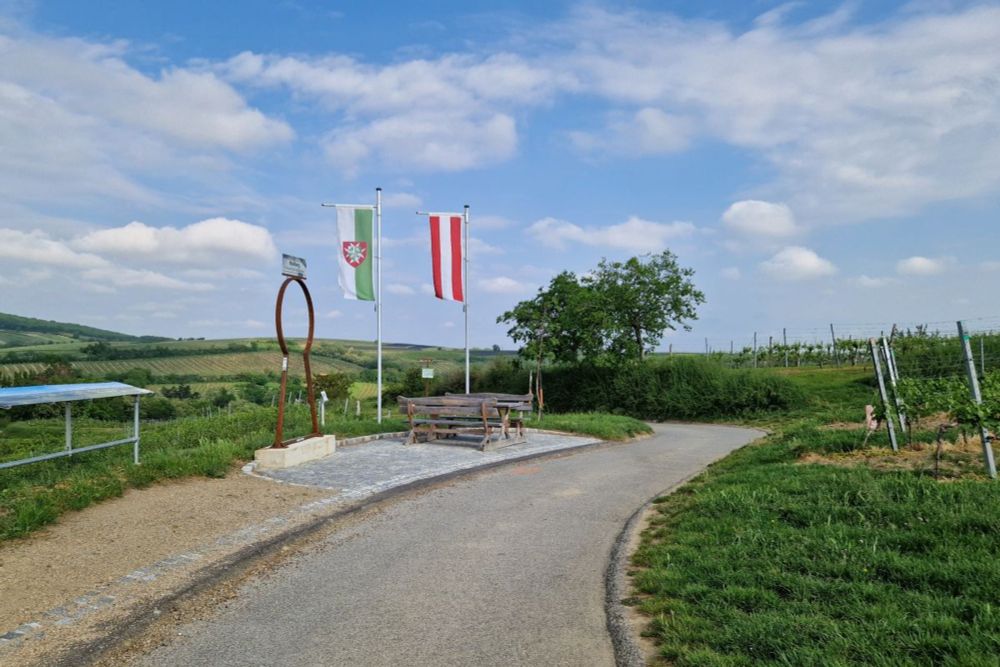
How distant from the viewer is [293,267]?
39.0ft

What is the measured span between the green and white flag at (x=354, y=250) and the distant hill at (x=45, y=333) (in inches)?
2516

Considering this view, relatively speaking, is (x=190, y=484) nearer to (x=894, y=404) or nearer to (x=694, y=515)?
(x=694, y=515)

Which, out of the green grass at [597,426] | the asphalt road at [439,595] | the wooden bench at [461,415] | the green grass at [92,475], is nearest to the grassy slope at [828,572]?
the asphalt road at [439,595]

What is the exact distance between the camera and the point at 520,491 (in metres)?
9.30

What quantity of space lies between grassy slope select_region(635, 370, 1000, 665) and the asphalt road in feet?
1.84

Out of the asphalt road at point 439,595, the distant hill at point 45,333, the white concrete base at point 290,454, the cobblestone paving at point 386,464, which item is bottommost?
the asphalt road at point 439,595

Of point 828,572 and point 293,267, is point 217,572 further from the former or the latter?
point 293,267

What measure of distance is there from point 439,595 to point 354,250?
11889 mm

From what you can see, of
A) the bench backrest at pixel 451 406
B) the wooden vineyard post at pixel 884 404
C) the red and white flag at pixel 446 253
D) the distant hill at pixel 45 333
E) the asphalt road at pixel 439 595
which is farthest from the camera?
the distant hill at pixel 45 333

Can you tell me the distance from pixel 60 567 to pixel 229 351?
209ft

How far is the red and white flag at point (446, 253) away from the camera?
18.3 metres

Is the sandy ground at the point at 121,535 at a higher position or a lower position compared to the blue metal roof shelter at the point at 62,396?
lower

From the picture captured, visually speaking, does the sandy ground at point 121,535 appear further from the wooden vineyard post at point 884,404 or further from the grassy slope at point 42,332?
the grassy slope at point 42,332

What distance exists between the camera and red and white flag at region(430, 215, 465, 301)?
1830 cm
